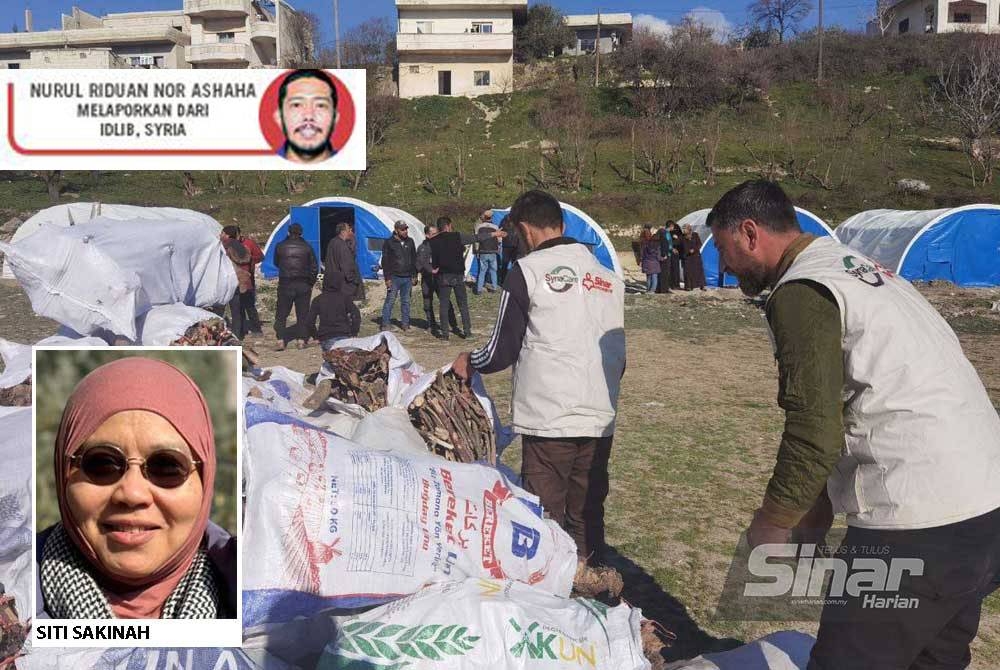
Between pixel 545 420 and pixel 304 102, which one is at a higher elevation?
pixel 304 102

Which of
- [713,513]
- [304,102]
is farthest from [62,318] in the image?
[713,513]

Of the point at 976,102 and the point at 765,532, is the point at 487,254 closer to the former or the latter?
the point at 765,532

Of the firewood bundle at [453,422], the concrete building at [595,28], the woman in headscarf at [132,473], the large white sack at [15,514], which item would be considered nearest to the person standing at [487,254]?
the firewood bundle at [453,422]

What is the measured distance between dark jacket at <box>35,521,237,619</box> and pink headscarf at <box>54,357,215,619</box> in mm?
203

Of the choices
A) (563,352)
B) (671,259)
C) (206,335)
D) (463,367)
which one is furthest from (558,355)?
(671,259)

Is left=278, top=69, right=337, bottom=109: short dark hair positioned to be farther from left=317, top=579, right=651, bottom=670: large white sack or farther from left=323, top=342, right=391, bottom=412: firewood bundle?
left=323, top=342, right=391, bottom=412: firewood bundle

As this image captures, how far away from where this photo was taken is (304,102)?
2.77 meters

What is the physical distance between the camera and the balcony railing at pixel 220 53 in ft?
134

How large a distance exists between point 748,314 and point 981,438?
11144 mm

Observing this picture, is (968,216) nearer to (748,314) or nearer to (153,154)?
(748,314)

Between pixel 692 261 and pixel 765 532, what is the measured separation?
555 inches

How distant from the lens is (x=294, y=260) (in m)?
9.80

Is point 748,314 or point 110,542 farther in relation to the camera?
point 748,314

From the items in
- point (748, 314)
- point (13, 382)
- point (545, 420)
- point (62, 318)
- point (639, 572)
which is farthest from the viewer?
point (748, 314)
